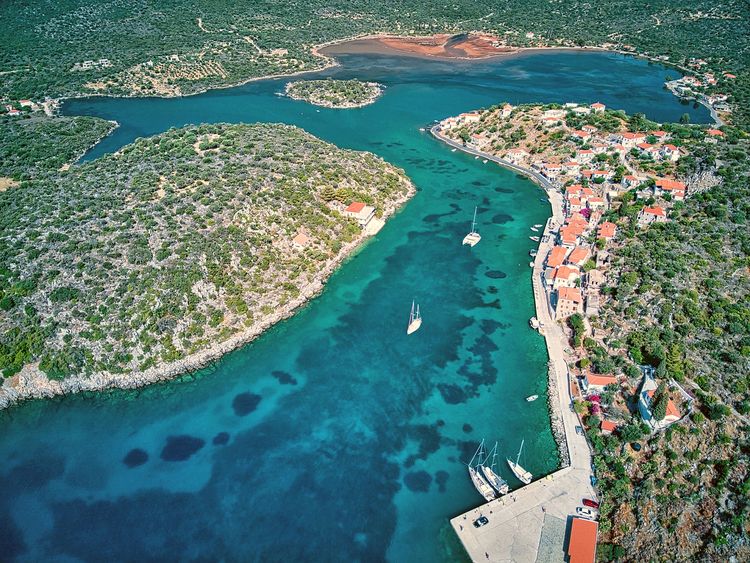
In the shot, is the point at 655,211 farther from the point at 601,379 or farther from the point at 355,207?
the point at 355,207

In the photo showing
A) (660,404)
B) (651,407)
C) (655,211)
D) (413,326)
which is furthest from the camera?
(655,211)

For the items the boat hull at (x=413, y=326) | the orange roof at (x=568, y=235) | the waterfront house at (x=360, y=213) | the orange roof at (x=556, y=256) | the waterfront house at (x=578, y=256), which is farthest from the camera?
the waterfront house at (x=360, y=213)

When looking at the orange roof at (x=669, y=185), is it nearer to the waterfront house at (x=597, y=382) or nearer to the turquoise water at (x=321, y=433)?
the turquoise water at (x=321, y=433)

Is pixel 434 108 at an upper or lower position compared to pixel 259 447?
upper

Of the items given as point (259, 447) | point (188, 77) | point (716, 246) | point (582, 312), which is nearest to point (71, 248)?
point (259, 447)

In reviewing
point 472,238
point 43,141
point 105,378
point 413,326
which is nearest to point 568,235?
point 472,238

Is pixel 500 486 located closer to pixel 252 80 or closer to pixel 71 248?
pixel 71 248

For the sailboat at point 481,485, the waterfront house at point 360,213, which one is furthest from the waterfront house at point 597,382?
the waterfront house at point 360,213
